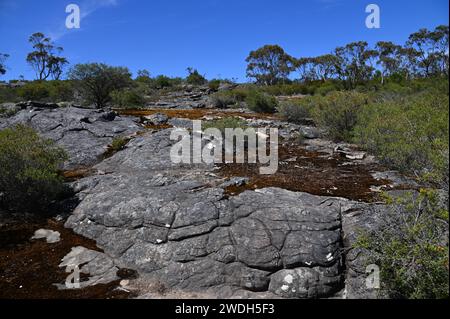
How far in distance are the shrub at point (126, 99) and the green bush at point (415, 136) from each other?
2146cm

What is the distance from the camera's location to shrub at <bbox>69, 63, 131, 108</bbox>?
2911 centimetres

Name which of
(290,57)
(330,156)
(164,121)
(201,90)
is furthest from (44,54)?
(330,156)

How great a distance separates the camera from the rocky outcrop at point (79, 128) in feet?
49.0

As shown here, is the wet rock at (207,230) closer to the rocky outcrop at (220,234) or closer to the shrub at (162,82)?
the rocky outcrop at (220,234)

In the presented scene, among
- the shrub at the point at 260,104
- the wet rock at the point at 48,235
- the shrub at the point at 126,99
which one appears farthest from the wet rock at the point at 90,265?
the shrub at the point at 126,99

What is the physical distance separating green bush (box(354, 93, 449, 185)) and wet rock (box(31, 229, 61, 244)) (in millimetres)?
8126

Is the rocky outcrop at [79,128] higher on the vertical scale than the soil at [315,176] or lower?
higher

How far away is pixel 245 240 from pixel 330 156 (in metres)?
8.04

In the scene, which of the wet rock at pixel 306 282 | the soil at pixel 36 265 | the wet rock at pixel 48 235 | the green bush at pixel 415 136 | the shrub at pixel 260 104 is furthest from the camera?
the shrub at pixel 260 104

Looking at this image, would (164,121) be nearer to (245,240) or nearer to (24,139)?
(24,139)

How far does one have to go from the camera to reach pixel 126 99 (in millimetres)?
31094

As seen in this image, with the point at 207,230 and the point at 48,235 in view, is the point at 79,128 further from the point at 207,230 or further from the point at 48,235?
the point at 207,230
